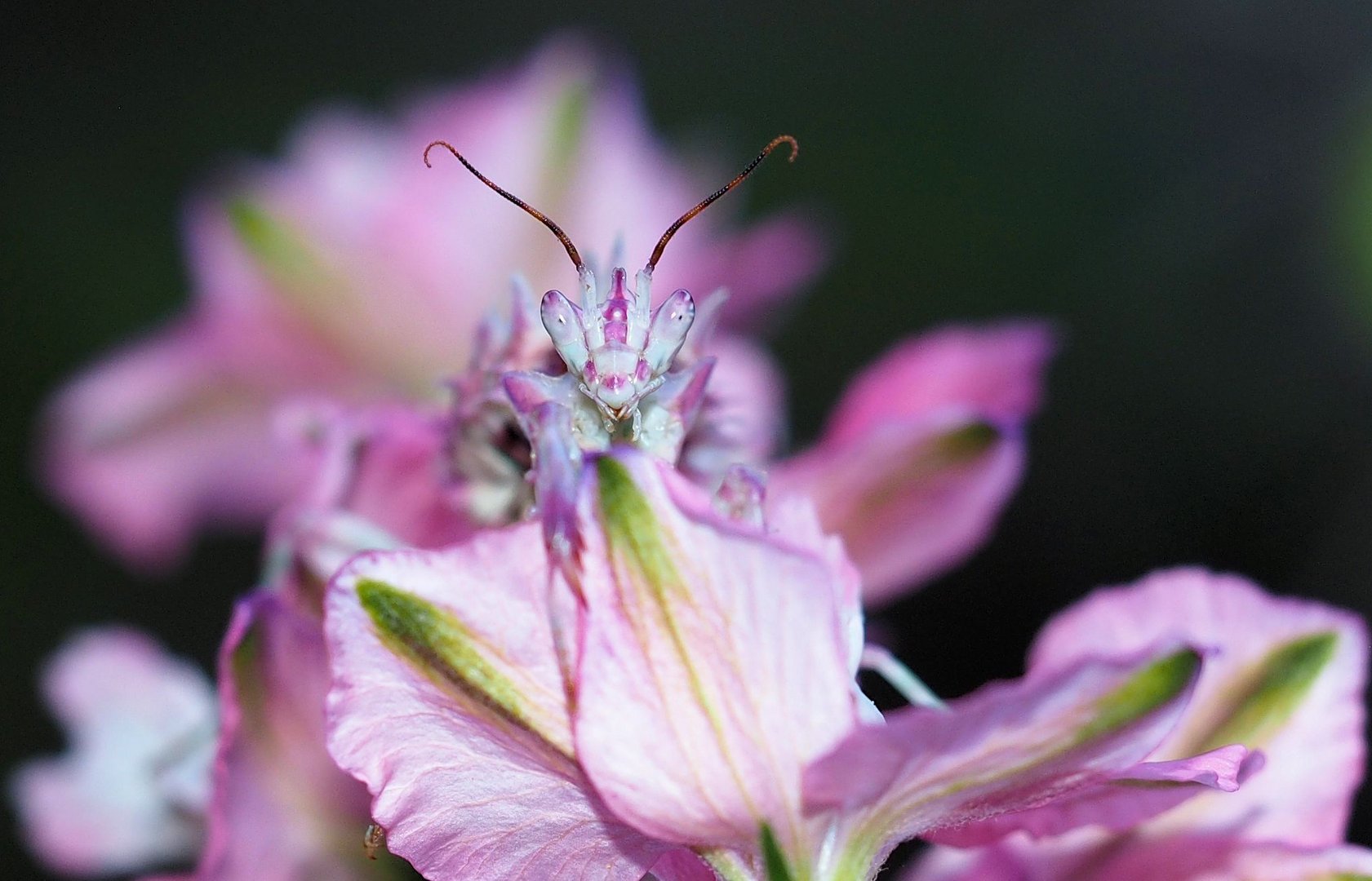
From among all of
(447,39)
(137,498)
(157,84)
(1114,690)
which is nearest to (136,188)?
(157,84)

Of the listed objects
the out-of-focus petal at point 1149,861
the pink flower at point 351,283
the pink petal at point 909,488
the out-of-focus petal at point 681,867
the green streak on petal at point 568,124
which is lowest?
the out-of-focus petal at point 1149,861

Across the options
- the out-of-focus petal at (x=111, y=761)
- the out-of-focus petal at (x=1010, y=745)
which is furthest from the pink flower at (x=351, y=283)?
the out-of-focus petal at (x=1010, y=745)

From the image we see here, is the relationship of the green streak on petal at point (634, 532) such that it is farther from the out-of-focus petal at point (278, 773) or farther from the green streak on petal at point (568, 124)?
the green streak on petal at point (568, 124)

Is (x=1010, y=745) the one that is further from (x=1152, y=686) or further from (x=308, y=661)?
(x=308, y=661)

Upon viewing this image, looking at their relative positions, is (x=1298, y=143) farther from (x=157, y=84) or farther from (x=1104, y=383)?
(x=157, y=84)

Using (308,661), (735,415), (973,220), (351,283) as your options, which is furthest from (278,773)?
(973,220)

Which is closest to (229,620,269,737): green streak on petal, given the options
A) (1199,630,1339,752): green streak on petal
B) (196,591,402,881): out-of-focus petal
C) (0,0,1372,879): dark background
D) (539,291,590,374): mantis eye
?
(196,591,402,881): out-of-focus petal
